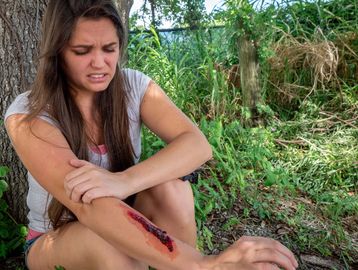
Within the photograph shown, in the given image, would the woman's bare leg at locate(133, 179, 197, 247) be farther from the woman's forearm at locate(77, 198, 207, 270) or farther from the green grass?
the green grass

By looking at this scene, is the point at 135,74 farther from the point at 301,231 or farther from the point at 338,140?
the point at 338,140

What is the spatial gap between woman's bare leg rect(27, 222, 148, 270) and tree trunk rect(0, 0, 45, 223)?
0.62 meters

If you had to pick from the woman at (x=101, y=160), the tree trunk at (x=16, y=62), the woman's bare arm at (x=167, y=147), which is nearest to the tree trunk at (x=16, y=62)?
the tree trunk at (x=16, y=62)

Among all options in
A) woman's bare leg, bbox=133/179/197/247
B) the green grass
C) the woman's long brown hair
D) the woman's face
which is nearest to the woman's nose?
the woman's face

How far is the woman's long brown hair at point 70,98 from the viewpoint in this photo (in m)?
1.79

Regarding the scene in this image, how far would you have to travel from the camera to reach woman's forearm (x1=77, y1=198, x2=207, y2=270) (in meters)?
1.56

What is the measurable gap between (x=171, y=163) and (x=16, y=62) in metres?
1.10

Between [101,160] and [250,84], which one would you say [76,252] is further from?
[250,84]

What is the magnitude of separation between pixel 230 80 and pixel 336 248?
7.57 feet

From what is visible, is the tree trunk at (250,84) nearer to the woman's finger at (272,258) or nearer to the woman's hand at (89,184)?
the woman's hand at (89,184)

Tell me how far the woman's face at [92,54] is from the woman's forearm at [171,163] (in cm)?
34

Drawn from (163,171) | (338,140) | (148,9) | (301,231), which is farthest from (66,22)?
(148,9)

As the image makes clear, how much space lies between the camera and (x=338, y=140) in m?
4.07

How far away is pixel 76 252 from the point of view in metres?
1.79
